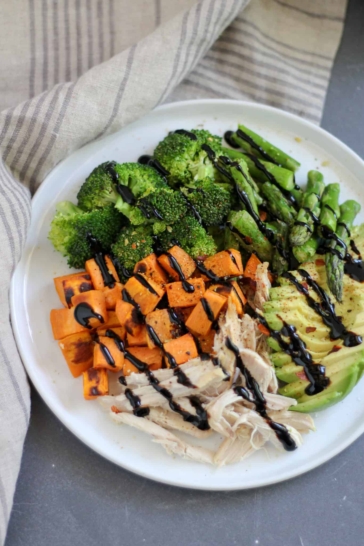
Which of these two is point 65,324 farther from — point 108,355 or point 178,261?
point 178,261

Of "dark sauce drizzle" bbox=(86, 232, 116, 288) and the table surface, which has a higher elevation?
"dark sauce drizzle" bbox=(86, 232, 116, 288)

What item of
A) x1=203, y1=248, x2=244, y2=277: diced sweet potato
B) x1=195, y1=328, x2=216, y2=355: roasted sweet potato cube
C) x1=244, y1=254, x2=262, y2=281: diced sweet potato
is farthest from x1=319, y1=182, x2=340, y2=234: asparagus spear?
x1=195, y1=328, x2=216, y2=355: roasted sweet potato cube

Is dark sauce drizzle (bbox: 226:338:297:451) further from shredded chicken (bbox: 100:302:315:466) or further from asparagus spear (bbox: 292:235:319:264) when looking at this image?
asparagus spear (bbox: 292:235:319:264)

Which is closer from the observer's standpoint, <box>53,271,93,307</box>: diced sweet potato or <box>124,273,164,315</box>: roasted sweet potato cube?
<box>124,273,164,315</box>: roasted sweet potato cube

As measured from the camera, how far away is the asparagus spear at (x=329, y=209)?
3453mm

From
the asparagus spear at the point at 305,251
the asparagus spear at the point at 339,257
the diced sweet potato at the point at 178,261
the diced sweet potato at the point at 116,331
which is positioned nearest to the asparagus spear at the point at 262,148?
the asparagus spear at the point at 339,257

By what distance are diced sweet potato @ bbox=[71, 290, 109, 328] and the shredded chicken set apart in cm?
42

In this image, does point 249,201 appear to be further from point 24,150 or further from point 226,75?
point 24,150

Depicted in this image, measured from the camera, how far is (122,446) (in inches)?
127

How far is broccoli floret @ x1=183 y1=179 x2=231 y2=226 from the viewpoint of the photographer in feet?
11.1

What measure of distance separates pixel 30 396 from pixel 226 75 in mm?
2837

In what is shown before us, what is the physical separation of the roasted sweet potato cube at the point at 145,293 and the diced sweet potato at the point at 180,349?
0.26 meters

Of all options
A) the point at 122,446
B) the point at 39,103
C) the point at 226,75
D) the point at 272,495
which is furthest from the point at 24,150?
the point at 272,495

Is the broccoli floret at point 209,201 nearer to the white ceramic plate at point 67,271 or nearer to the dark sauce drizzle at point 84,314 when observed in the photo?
the white ceramic plate at point 67,271
